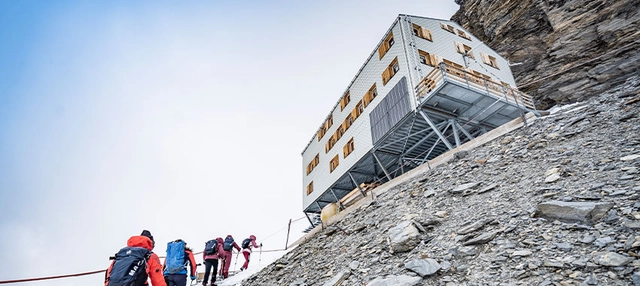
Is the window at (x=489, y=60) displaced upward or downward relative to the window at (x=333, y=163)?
upward

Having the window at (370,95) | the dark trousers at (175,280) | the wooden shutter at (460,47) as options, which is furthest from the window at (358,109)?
the dark trousers at (175,280)

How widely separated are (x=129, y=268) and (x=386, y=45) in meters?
19.7

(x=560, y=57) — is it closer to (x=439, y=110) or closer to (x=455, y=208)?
(x=439, y=110)

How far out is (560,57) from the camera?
26.5 m

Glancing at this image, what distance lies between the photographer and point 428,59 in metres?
18.9

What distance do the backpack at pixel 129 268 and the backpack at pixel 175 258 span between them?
329cm

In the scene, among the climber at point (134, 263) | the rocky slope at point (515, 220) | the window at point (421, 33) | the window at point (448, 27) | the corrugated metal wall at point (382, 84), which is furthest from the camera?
the window at point (448, 27)

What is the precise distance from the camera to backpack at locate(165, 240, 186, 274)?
27.9ft

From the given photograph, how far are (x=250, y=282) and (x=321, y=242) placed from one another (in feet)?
9.85

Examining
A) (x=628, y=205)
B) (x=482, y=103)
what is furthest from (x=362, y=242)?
(x=482, y=103)

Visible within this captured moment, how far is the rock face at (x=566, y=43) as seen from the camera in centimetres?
2189

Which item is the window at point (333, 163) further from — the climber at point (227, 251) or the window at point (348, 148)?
the climber at point (227, 251)

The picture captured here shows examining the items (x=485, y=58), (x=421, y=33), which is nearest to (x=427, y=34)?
(x=421, y=33)

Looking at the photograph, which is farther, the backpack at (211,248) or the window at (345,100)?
the window at (345,100)
